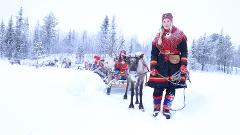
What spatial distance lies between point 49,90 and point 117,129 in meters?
2.65

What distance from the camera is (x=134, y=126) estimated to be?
6.71 meters

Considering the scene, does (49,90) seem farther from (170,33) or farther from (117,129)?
(170,33)

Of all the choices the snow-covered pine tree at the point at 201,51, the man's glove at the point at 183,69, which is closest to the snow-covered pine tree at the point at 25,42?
the snow-covered pine tree at the point at 201,51

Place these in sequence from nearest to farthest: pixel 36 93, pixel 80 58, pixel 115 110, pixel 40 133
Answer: pixel 40 133
pixel 36 93
pixel 115 110
pixel 80 58

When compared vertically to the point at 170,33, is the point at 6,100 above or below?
below

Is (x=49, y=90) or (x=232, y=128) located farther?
(x=49, y=90)

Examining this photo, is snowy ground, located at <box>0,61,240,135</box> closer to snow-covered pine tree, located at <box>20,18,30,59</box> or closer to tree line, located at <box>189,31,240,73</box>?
snow-covered pine tree, located at <box>20,18,30,59</box>

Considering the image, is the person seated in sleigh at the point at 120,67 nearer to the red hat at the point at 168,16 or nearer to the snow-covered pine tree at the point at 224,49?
the red hat at the point at 168,16

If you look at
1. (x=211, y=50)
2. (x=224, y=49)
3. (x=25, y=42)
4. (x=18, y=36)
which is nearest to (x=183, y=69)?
(x=18, y=36)

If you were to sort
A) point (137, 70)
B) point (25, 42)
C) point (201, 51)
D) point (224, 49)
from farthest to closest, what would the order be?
point (25, 42)
point (224, 49)
point (201, 51)
point (137, 70)

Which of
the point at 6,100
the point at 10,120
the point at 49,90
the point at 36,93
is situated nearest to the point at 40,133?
the point at 10,120

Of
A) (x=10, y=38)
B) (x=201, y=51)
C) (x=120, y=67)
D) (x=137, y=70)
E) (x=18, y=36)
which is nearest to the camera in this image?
(x=137, y=70)

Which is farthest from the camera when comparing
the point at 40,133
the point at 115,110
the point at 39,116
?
the point at 115,110

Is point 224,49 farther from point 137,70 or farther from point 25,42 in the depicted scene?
point 137,70
